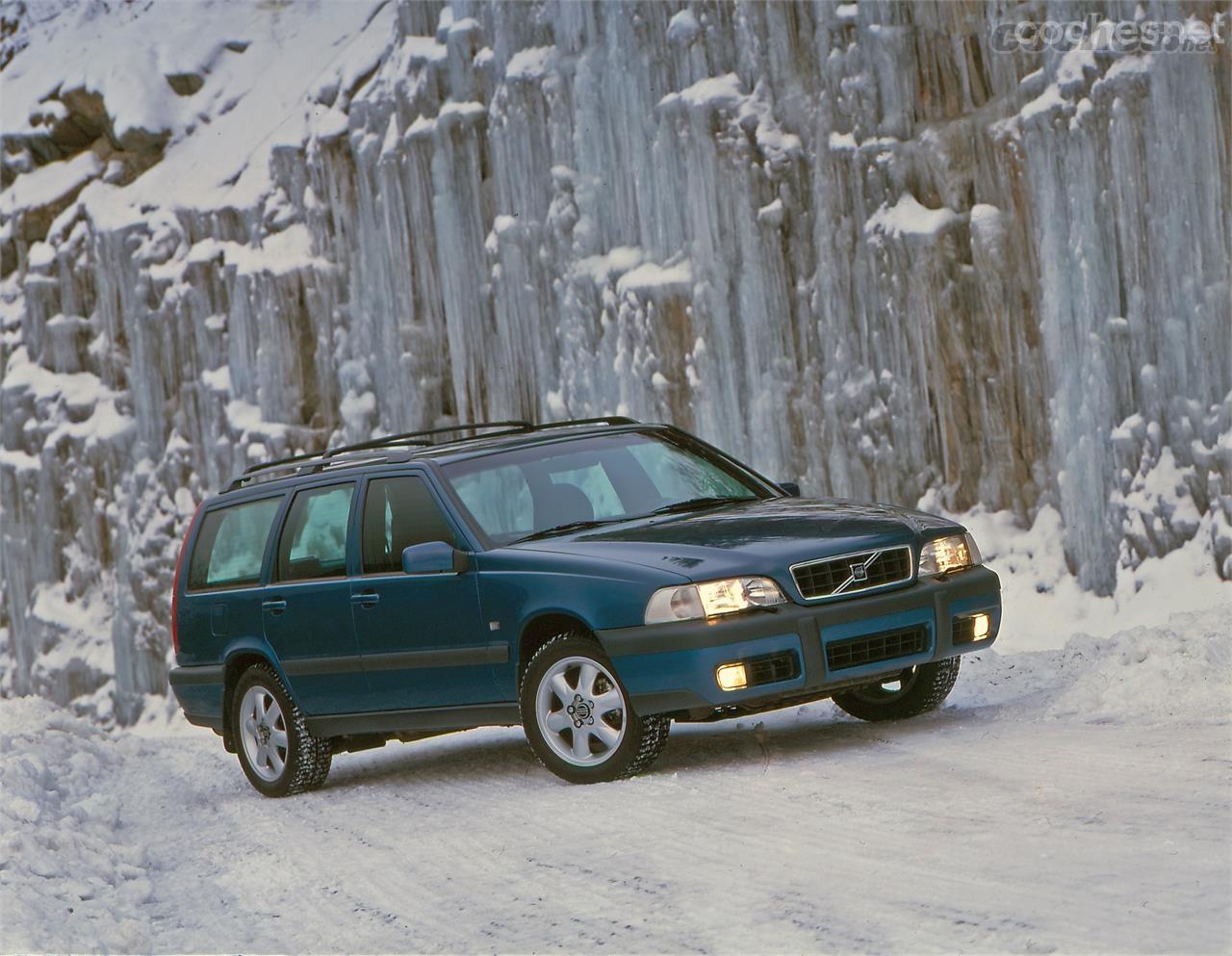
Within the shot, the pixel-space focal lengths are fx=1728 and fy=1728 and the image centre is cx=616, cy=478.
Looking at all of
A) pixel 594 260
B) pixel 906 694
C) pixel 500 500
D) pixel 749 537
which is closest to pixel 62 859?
pixel 500 500

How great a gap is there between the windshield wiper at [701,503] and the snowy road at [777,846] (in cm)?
117

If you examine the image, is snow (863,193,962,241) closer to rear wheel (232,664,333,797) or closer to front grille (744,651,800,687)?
rear wheel (232,664,333,797)

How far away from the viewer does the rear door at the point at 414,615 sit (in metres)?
7.96

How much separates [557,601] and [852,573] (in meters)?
1.28

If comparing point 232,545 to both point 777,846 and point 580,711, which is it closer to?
point 580,711

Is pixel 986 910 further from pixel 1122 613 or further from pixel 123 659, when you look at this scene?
pixel 123 659

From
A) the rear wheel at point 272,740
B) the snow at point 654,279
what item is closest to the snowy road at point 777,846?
the rear wheel at point 272,740

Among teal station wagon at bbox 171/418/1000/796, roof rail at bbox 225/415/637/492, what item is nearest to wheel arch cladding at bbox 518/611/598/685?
teal station wagon at bbox 171/418/1000/796

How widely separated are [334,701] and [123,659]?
2074 cm

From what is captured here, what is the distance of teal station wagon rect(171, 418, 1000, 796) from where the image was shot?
7242mm

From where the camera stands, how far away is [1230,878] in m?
4.75

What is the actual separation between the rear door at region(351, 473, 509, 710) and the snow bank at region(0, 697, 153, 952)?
1.47m

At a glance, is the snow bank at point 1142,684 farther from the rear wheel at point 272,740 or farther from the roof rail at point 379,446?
the rear wheel at point 272,740

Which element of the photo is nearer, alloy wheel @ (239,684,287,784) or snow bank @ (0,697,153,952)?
snow bank @ (0,697,153,952)
